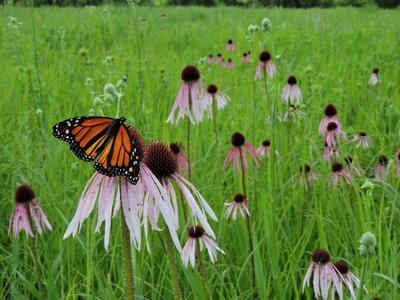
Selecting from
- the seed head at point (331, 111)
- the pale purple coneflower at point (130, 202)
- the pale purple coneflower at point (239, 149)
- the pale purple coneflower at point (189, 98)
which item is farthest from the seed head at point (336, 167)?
the pale purple coneflower at point (130, 202)

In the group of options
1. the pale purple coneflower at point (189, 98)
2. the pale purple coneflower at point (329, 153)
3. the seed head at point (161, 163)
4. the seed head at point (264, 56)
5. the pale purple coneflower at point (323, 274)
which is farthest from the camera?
the seed head at point (264, 56)

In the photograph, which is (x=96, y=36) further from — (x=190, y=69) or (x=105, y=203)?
(x=105, y=203)

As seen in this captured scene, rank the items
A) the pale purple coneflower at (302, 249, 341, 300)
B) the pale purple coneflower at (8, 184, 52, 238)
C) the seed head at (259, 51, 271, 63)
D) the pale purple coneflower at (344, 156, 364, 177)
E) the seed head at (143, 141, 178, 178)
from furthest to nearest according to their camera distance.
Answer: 1. the seed head at (259, 51, 271, 63)
2. the pale purple coneflower at (344, 156, 364, 177)
3. the pale purple coneflower at (8, 184, 52, 238)
4. the pale purple coneflower at (302, 249, 341, 300)
5. the seed head at (143, 141, 178, 178)

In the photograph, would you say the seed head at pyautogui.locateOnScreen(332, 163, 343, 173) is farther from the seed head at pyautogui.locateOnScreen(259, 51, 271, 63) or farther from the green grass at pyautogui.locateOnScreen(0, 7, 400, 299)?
the seed head at pyautogui.locateOnScreen(259, 51, 271, 63)

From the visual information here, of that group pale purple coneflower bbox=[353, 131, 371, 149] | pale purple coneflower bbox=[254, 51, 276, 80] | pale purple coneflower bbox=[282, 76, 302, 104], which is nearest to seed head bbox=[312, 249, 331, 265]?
pale purple coneflower bbox=[353, 131, 371, 149]

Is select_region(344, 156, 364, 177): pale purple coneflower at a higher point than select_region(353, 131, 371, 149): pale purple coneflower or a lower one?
lower

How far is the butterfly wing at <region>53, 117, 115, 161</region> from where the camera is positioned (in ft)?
2.68

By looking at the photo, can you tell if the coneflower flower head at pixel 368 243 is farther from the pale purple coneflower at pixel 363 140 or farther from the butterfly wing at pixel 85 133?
the pale purple coneflower at pixel 363 140

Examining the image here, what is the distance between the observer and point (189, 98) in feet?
5.85

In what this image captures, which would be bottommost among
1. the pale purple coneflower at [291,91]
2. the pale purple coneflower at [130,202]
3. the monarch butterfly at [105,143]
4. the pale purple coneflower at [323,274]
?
the pale purple coneflower at [323,274]

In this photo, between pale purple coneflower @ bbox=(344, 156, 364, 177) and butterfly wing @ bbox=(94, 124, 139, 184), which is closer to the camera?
butterfly wing @ bbox=(94, 124, 139, 184)

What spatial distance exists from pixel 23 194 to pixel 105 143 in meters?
0.57

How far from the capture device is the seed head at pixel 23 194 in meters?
1.27

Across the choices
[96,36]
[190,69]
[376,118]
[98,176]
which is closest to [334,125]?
[190,69]
